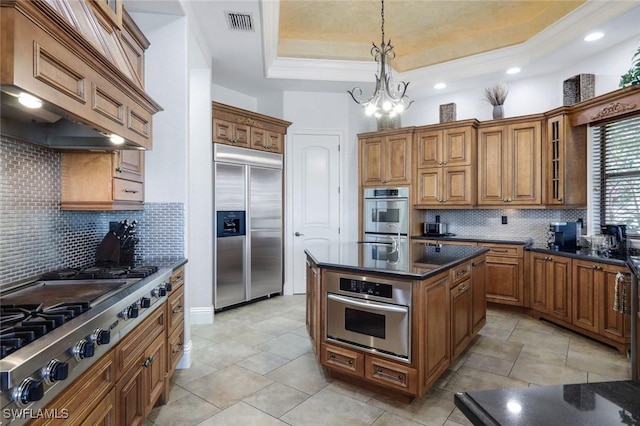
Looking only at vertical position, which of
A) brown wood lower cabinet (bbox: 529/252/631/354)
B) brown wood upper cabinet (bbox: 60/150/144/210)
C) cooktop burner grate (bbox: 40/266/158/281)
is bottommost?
brown wood lower cabinet (bbox: 529/252/631/354)

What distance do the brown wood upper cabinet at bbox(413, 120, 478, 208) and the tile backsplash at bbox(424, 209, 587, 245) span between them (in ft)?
1.40

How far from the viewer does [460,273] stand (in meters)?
2.72

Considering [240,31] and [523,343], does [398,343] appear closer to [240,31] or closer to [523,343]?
[523,343]

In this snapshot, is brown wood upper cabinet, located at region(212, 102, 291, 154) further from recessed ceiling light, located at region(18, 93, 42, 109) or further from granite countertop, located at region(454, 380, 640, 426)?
granite countertop, located at region(454, 380, 640, 426)

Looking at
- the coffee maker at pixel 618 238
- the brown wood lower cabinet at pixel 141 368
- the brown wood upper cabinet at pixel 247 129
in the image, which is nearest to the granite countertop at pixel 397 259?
the brown wood lower cabinet at pixel 141 368

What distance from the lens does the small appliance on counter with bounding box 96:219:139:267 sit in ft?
7.93

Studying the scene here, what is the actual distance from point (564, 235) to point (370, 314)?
2.94m

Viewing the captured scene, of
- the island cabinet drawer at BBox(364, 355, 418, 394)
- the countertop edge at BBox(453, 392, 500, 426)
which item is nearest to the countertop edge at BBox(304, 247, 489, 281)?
the island cabinet drawer at BBox(364, 355, 418, 394)

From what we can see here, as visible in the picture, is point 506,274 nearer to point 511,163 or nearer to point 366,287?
point 511,163

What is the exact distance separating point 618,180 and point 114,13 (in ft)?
15.7

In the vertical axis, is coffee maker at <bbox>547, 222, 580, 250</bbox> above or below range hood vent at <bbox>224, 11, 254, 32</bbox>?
below

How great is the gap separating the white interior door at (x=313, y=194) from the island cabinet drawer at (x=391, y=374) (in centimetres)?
289

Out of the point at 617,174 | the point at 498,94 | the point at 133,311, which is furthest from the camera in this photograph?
the point at 498,94

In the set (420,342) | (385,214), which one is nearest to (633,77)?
(385,214)
